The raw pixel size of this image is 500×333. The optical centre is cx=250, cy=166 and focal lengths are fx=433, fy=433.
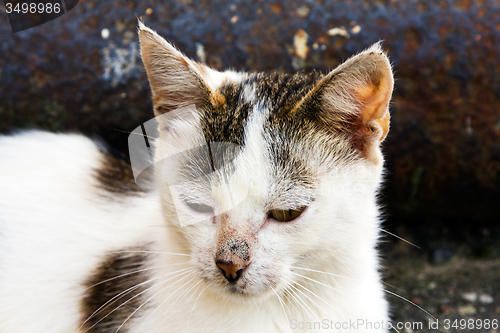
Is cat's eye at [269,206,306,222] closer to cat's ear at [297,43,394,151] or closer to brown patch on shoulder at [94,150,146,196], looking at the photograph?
cat's ear at [297,43,394,151]

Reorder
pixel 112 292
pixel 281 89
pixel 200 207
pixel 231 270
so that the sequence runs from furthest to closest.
→ pixel 112 292 < pixel 281 89 < pixel 200 207 < pixel 231 270

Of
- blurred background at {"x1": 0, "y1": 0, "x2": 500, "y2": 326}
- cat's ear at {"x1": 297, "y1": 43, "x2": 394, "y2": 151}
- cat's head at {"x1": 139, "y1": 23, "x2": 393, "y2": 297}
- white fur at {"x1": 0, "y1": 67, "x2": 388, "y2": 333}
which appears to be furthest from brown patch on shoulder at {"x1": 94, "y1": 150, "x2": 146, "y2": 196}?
cat's ear at {"x1": 297, "y1": 43, "x2": 394, "y2": 151}

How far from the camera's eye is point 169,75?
135 cm

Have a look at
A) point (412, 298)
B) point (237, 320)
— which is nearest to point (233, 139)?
point (237, 320)

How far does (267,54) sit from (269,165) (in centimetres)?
103

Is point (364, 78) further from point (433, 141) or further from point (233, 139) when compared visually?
point (433, 141)

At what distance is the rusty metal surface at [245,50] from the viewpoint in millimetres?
2096

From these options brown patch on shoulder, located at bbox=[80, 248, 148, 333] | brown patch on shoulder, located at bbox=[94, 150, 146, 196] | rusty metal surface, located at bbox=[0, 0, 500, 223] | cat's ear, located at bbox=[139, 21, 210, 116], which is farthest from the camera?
rusty metal surface, located at bbox=[0, 0, 500, 223]

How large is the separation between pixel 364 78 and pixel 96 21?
57.9 inches

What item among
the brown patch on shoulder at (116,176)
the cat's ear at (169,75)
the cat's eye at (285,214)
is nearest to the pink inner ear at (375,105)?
the cat's eye at (285,214)

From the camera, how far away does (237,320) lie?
1.38 metres

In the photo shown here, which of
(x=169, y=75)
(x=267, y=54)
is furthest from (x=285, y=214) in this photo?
(x=267, y=54)

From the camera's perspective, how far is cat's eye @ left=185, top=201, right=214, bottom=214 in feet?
4.25

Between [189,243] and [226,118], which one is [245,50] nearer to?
[226,118]
